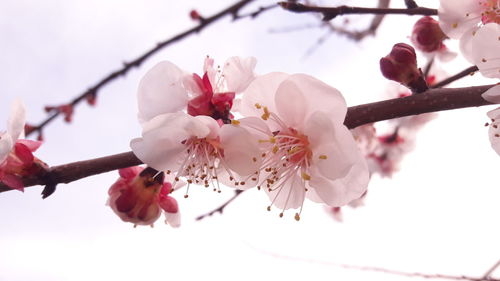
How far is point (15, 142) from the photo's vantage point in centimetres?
112

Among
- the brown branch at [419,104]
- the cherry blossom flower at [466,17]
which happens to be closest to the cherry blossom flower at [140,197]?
the brown branch at [419,104]

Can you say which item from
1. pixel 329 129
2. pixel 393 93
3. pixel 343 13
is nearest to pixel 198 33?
pixel 343 13

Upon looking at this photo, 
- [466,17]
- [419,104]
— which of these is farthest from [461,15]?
[419,104]

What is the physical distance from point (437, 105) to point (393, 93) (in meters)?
1.90

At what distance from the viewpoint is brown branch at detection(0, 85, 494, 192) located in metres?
0.98

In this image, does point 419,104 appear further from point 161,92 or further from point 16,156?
point 16,156

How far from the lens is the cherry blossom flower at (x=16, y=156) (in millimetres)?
1062

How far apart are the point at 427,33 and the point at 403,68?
569mm

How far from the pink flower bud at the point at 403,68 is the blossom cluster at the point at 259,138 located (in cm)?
23

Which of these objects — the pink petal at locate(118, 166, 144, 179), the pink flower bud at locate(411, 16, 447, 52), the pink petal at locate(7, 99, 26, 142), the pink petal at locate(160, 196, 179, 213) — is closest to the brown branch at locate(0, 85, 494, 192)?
the pink petal at locate(7, 99, 26, 142)

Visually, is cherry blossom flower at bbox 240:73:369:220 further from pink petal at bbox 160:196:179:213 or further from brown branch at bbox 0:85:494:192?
pink petal at bbox 160:196:179:213

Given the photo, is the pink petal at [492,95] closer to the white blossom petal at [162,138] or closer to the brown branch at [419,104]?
the brown branch at [419,104]

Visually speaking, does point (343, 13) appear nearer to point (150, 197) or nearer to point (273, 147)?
point (273, 147)

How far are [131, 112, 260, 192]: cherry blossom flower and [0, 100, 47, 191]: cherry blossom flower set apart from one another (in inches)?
11.8
